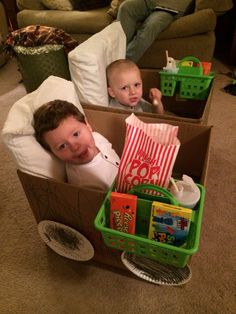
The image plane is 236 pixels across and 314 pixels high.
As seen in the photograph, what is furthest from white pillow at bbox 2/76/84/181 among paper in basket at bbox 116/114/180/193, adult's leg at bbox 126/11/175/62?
adult's leg at bbox 126/11/175/62

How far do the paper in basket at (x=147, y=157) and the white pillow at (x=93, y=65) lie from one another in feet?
1.47

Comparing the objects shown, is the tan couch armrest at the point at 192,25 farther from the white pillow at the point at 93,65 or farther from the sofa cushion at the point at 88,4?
the white pillow at the point at 93,65

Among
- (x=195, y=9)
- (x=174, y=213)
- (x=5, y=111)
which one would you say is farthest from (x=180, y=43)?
(x=174, y=213)

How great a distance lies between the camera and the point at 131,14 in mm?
2064

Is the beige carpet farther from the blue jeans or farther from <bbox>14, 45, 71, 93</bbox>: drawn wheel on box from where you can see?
the blue jeans

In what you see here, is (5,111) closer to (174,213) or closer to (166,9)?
(166,9)

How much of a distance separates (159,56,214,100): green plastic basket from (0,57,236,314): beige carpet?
1.65 ft

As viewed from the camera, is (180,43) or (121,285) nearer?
(121,285)

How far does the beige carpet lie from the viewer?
94 cm

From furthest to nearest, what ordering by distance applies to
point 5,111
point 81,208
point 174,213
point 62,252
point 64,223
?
point 5,111, point 62,252, point 64,223, point 81,208, point 174,213

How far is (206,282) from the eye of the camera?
3.24 ft

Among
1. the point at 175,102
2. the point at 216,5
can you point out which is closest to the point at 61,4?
the point at 216,5

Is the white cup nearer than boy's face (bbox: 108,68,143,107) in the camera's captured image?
Yes

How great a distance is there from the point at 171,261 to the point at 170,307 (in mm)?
409
